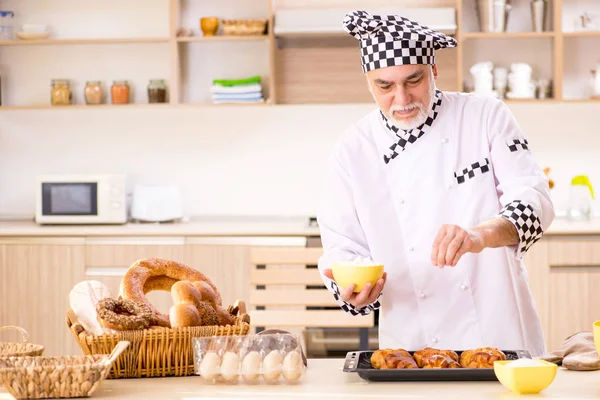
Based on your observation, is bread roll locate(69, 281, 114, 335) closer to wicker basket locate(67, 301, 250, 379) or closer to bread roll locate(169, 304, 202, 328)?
wicker basket locate(67, 301, 250, 379)

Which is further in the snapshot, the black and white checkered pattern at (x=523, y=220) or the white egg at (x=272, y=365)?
the black and white checkered pattern at (x=523, y=220)

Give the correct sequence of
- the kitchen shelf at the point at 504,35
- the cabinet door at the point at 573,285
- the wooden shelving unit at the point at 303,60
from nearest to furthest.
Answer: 1. the cabinet door at the point at 573,285
2. the kitchen shelf at the point at 504,35
3. the wooden shelving unit at the point at 303,60

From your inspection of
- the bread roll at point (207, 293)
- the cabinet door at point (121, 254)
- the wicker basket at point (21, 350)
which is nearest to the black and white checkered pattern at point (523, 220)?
the bread roll at point (207, 293)

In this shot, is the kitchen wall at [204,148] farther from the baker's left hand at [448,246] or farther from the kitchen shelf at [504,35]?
the baker's left hand at [448,246]

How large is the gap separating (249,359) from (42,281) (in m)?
2.89

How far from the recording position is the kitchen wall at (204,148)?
4.93 metres

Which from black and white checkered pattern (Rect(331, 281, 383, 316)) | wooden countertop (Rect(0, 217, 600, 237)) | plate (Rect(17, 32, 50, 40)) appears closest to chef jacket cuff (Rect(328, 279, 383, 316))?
black and white checkered pattern (Rect(331, 281, 383, 316))

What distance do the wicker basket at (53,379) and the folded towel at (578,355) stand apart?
3.03ft

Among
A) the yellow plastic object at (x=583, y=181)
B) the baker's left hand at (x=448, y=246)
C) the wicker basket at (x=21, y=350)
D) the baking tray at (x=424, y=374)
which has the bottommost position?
the baking tray at (x=424, y=374)

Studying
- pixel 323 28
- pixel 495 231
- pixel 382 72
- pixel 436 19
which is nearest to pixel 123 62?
pixel 323 28

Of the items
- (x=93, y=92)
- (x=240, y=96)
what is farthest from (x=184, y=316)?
(x=93, y=92)

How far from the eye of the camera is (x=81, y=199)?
181 inches

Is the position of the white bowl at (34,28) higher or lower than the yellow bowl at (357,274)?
higher

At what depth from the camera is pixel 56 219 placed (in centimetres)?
458
